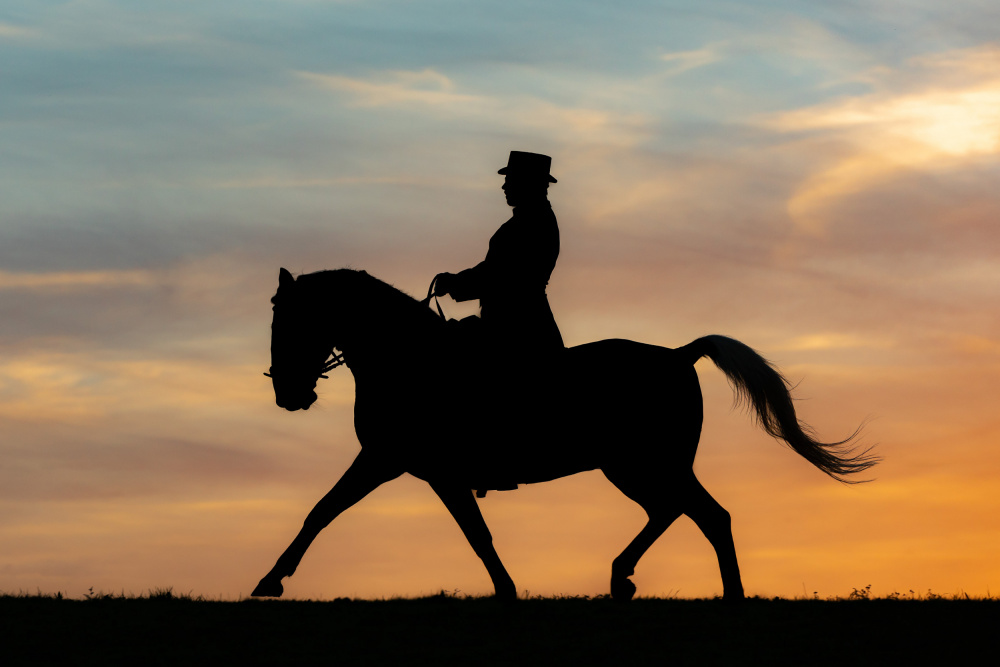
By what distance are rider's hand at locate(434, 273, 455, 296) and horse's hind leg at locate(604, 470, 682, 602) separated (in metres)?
2.64

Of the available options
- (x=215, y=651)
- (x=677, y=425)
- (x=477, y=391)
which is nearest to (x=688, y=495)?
(x=677, y=425)

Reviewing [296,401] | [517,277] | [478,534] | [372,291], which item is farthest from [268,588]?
[517,277]

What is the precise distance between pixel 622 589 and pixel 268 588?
139 inches

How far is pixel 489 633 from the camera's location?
985cm

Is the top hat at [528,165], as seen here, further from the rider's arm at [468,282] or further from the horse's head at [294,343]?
the horse's head at [294,343]

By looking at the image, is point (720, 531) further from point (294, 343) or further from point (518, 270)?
point (294, 343)

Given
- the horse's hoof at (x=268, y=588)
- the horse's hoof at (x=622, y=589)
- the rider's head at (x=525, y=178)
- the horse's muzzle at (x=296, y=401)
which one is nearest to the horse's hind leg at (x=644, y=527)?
the horse's hoof at (x=622, y=589)

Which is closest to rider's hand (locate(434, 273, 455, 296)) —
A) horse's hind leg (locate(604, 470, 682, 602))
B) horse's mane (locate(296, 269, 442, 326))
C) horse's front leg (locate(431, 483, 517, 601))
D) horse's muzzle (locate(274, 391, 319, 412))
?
horse's mane (locate(296, 269, 442, 326))

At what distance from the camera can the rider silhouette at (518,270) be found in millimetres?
11414

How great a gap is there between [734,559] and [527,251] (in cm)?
369

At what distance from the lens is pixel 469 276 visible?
449 inches

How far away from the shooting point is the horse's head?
10992mm

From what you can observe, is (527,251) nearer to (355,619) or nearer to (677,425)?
(677,425)

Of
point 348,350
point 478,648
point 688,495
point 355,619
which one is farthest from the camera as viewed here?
point 688,495
